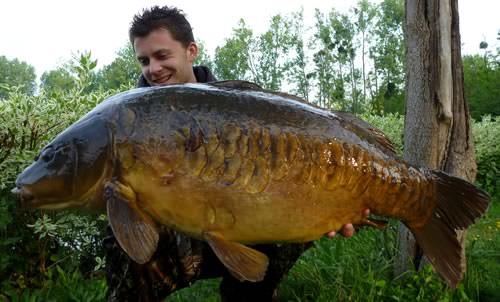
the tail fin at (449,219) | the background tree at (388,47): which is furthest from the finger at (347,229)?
the background tree at (388,47)

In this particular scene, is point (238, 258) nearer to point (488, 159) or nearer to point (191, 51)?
point (191, 51)

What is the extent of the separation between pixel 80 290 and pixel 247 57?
2873 centimetres

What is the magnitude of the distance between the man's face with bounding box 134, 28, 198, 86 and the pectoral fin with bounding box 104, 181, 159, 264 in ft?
4.43

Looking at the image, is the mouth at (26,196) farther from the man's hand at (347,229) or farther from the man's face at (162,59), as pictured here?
the man's face at (162,59)

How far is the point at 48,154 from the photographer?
1684 millimetres

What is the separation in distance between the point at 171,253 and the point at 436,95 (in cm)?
164

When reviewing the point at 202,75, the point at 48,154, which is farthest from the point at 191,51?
the point at 48,154

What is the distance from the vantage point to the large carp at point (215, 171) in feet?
5.19

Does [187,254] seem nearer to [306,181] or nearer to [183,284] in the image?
[183,284]

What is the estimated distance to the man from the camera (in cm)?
235

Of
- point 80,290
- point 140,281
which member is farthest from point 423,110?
point 80,290

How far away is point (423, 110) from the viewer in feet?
10.1

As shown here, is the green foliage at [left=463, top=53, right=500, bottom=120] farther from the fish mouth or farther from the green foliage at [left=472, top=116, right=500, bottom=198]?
the fish mouth

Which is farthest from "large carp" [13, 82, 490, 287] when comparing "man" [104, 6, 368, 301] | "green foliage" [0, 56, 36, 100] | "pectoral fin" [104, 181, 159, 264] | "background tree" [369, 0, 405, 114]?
"green foliage" [0, 56, 36, 100]
